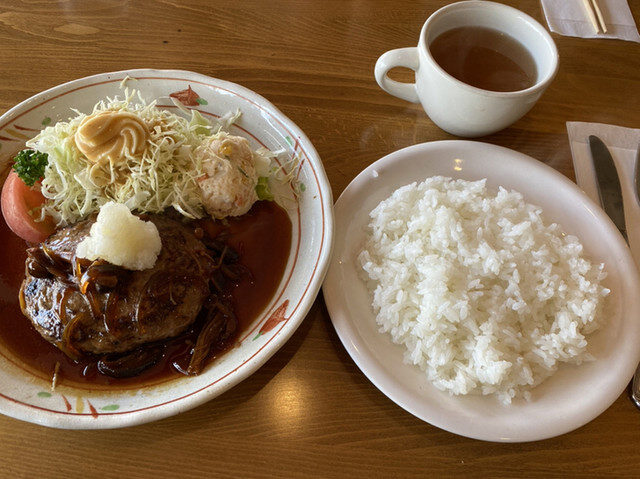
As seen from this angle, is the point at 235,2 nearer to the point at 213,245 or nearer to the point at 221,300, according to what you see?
the point at 213,245

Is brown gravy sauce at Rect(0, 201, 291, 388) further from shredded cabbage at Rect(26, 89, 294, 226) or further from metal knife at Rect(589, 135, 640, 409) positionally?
metal knife at Rect(589, 135, 640, 409)

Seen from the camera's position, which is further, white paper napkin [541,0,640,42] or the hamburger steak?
white paper napkin [541,0,640,42]

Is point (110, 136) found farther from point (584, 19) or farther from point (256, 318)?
point (584, 19)

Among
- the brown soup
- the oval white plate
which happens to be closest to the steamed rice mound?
the oval white plate

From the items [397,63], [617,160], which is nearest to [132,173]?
[397,63]

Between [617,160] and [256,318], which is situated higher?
[256,318]

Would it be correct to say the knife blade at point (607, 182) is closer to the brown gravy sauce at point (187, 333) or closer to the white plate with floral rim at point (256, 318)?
the white plate with floral rim at point (256, 318)
